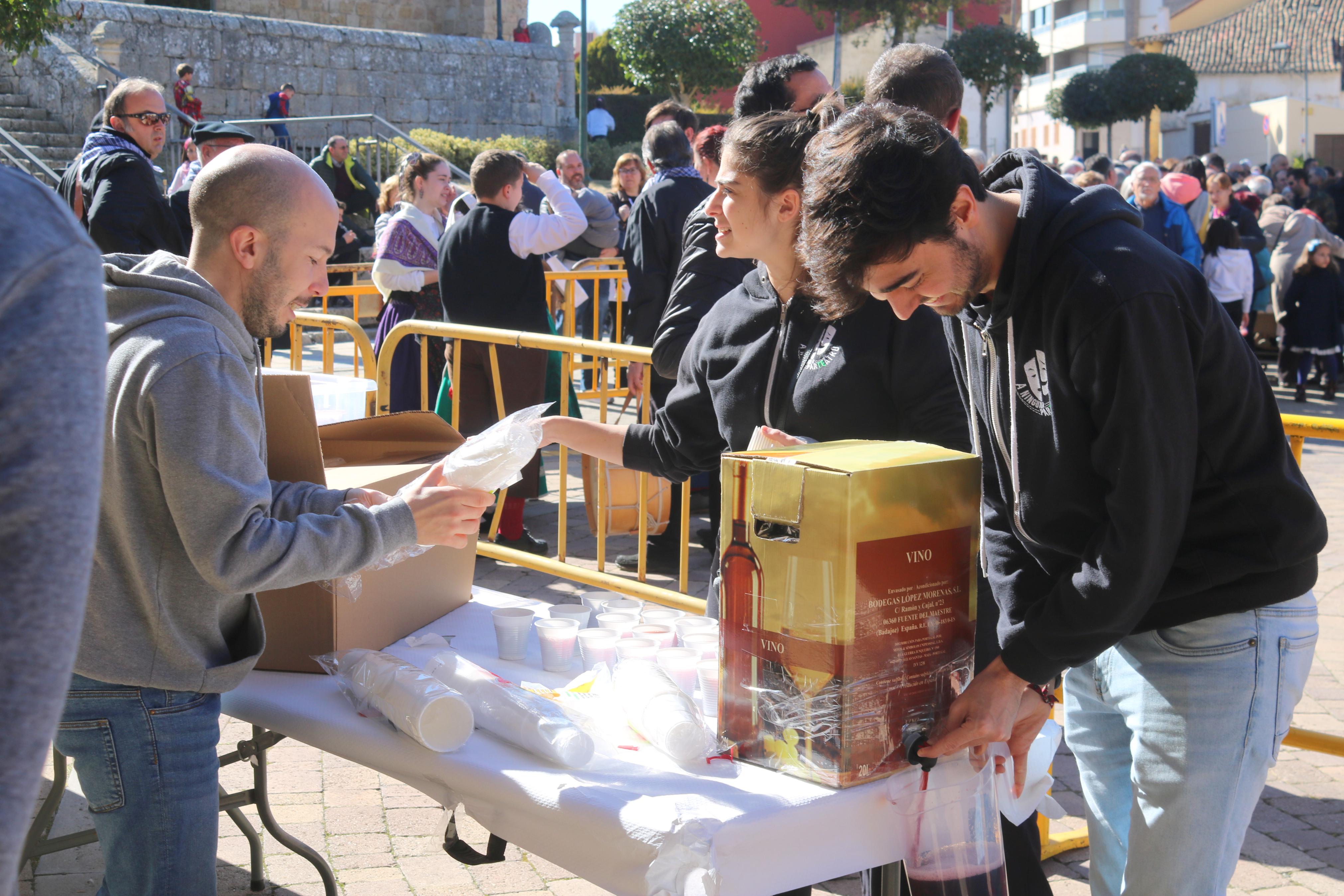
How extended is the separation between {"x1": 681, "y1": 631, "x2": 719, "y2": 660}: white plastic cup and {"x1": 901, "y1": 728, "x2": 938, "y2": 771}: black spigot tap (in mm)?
528

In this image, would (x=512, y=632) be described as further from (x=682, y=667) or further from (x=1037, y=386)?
(x=1037, y=386)

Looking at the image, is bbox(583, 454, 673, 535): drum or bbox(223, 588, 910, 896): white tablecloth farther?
bbox(583, 454, 673, 535): drum

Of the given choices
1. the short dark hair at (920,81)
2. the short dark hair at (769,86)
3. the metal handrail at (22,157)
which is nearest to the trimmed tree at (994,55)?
the metal handrail at (22,157)

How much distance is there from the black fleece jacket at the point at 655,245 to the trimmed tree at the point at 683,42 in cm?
2953

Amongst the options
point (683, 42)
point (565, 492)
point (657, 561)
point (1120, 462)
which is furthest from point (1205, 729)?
point (683, 42)

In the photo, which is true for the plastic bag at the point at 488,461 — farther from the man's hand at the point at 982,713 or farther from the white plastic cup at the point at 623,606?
the man's hand at the point at 982,713

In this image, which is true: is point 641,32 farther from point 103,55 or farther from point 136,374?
point 136,374

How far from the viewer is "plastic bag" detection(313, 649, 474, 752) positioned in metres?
1.83

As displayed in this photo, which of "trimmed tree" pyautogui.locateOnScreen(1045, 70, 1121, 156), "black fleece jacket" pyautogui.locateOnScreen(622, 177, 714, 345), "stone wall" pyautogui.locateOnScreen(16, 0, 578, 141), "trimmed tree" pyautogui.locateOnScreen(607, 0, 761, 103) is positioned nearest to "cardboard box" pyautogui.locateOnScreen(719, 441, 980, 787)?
"black fleece jacket" pyautogui.locateOnScreen(622, 177, 714, 345)

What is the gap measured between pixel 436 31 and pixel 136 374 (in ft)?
101

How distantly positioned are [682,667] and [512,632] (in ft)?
1.39

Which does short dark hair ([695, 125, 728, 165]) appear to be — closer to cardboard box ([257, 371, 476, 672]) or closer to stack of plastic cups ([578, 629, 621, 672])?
cardboard box ([257, 371, 476, 672])

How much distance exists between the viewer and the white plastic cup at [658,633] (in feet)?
7.14

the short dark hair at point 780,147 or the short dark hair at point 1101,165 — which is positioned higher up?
the short dark hair at point 1101,165
